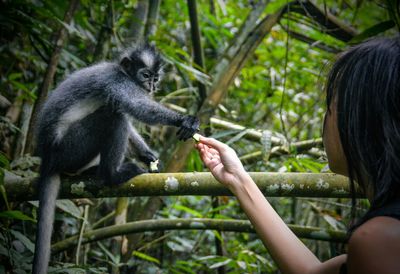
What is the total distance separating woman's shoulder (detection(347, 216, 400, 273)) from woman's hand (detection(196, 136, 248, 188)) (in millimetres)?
677

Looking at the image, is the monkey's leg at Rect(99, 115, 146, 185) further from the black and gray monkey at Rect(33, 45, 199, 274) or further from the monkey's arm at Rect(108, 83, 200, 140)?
the monkey's arm at Rect(108, 83, 200, 140)

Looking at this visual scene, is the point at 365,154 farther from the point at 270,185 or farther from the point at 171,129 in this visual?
the point at 171,129

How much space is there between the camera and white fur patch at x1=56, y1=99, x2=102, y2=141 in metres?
3.20

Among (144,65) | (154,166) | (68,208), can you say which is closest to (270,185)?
(154,166)

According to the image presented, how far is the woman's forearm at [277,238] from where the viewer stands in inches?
56.7

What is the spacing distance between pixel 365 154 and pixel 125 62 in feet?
8.99

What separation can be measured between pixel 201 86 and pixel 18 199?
200 cm

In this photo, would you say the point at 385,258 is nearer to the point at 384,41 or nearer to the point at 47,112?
the point at 384,41

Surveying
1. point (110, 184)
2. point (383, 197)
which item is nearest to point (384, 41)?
point (383, 197)

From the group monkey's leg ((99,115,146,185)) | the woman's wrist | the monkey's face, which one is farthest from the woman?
the monkey's face

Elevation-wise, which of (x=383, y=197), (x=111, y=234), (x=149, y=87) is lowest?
(x=111, y=234)

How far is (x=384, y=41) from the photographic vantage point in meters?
1.31

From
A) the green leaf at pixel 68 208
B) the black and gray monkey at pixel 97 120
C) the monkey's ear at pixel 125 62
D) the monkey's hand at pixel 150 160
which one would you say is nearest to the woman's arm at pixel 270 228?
the black and gray monkey at pixel 97 120

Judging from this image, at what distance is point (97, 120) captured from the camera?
3236 mm
